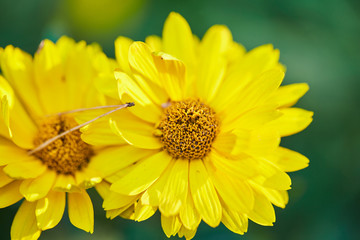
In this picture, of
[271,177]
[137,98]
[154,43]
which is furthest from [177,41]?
[271,177]

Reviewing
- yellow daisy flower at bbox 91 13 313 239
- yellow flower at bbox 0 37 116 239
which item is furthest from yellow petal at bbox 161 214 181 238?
yellow flower at bbox 0 37 116 239

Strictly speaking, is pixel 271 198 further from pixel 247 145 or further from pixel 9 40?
pixel 9 40

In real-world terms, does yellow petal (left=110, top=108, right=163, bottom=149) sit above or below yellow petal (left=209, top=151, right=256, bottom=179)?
below

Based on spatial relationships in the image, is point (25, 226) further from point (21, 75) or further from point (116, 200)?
point (21, 75)

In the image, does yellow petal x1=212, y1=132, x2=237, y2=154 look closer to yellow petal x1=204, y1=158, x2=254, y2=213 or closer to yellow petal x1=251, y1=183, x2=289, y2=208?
yellow petal x1=204, y1=158, x2=254, y2=213

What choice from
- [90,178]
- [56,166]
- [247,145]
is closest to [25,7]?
[56,166]
